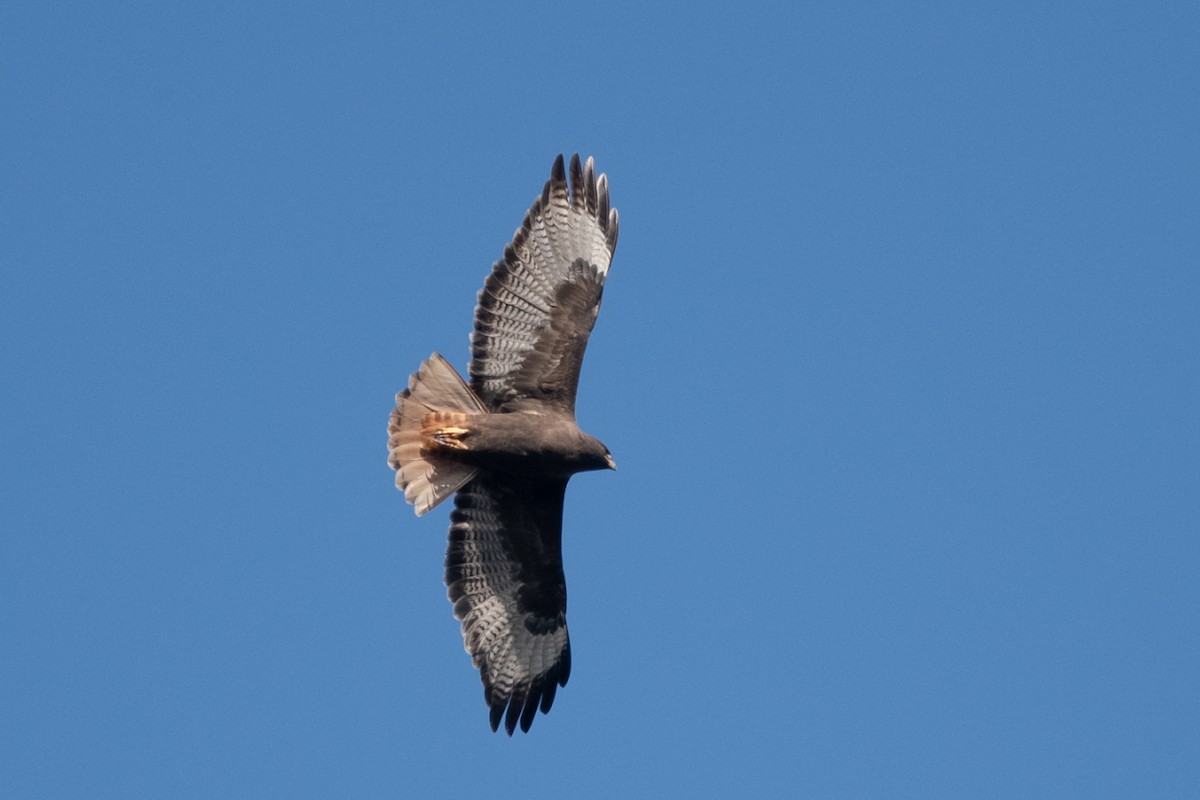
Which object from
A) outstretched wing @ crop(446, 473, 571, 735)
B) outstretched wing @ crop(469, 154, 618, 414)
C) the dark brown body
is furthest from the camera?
outstretched wing @ crop(446, 473, 571, 735)

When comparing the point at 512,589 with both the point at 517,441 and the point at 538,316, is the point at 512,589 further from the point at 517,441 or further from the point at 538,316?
the point at 538,316

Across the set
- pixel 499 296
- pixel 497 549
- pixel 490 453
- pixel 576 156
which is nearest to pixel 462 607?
pixel 497 549

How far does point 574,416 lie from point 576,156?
1.84 metres

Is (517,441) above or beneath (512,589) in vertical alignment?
above

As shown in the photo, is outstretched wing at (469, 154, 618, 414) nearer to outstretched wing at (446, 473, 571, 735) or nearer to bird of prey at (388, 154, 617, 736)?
bird of prey at (388, 154, 617, 736)

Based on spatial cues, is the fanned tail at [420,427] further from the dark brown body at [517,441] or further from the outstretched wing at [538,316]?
the outstretched wing at [538,316]

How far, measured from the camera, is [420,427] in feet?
37.1

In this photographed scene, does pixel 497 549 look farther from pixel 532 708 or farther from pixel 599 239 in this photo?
pixel 599 239

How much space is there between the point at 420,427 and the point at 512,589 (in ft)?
4.99

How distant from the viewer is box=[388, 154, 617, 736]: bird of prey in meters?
11.3

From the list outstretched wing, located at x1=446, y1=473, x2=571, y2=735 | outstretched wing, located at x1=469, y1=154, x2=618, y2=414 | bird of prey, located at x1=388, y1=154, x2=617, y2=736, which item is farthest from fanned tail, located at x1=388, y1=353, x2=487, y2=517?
outstretched wing, located at x1=446, y1=473, x2=571, y2=735

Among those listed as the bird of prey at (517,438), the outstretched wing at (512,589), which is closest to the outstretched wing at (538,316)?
the bird of prey at (517,438)

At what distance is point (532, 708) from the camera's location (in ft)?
39.7

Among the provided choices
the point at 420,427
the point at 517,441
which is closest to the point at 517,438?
the point at 517,441
